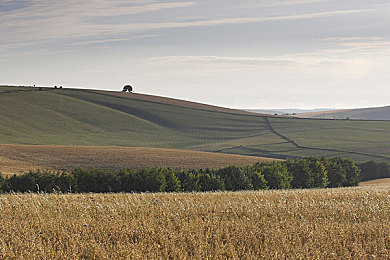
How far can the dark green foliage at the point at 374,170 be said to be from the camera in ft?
180

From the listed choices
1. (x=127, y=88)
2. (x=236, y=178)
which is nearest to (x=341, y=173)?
(x=236, y=178)

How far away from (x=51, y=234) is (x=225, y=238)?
3.25 meters

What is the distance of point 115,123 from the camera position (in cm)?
9181

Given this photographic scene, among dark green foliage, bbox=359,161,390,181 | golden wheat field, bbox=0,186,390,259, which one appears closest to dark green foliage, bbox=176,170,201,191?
golden wheat field, bbox=0,186,390,259

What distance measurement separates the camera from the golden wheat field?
7227 millimetres

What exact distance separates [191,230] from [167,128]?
88.2 meters

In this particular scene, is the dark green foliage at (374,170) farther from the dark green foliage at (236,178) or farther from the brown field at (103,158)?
the dark green foliage at (236,178)

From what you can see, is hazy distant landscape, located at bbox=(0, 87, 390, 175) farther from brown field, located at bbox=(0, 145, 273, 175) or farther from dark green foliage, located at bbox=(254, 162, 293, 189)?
dark green foliage, located at bbox=(254, 162, 293, 189)

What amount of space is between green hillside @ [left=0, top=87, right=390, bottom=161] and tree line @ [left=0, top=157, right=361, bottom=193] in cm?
3231

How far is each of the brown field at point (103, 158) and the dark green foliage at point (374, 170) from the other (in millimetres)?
13849

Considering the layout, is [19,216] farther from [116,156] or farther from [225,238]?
[116,156]

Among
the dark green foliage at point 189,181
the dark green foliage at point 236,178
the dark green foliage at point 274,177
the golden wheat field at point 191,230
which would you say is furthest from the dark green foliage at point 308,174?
the golden wheat field at point 191,230

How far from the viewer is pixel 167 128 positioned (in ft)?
317

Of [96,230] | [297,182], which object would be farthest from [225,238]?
[297,182]
